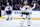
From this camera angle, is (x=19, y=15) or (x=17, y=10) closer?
(x=19, y=15)

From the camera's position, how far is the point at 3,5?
4871 mm

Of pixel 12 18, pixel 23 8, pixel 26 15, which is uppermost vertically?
pixel 23 8

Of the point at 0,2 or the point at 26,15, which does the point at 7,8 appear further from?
the point at 26,15

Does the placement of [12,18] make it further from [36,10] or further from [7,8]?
[36,10]

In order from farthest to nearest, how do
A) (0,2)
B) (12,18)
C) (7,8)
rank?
1. (0,2)
2. (12,18)
3. (7,8)

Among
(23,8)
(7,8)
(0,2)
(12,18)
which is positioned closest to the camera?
(23,8)

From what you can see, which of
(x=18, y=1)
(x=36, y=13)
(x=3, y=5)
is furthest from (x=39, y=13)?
(x=3, y=5)

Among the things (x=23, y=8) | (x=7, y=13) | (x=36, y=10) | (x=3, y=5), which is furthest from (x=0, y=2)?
(x=23, y=8)

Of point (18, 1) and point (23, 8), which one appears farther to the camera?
point (18, 1)

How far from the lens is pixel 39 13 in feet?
Answer: 15.2

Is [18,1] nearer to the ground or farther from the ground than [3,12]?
farther from the ground

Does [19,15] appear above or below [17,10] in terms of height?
below

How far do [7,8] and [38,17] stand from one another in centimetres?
152

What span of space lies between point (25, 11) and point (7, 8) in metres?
1.45
